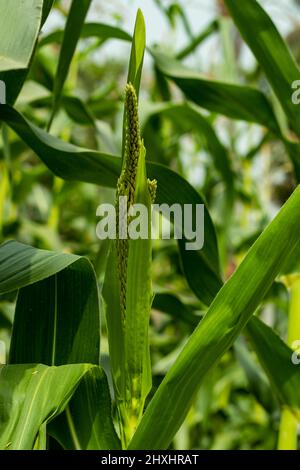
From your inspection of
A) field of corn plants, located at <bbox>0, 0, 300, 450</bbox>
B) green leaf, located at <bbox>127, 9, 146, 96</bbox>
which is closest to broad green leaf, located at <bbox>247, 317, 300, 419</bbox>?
field of corn plants, located at <bbox>0, 0, 300, 450</bbox>

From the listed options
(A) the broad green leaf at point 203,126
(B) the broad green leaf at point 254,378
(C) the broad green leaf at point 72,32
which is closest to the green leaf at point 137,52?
(C) the broad green leaf at point 72,32

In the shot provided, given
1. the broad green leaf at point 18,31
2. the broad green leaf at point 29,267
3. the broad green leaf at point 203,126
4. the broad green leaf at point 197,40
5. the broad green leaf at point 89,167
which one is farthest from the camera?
the broad green leaf at point 197,40

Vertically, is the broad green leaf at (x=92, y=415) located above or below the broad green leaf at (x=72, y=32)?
below

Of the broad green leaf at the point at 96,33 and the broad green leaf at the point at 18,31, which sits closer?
the broad green leaf at the point at 18,31

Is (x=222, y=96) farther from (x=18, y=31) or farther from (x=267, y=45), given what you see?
(x=18, y=31)

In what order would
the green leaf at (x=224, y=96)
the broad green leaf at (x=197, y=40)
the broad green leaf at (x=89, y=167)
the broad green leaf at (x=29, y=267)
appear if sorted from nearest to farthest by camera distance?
the broad green leaf at (x=29, y=267) → the broad green leaf at (x=89, y=167) → the green leaf at (x=224, y=96) → the broad green leaf at (x=197, y=40)

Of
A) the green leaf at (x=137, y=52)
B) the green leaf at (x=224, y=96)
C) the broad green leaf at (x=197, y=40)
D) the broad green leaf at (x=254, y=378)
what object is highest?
the broad green leaf at (x=197, y=40)

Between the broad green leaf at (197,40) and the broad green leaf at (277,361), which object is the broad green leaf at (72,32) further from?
the broad green leaf at (197,40)

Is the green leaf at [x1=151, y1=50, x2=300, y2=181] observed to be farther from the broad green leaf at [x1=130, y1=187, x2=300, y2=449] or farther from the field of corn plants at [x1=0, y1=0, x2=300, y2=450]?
the broad green leaf at [x1=130, y1=187, x2=300, y2=449]
